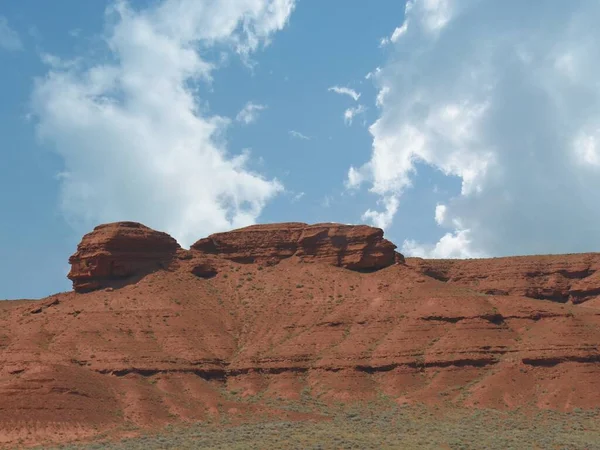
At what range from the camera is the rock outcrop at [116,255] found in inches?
3465

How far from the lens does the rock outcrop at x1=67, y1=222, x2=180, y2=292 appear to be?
8800 centimetres

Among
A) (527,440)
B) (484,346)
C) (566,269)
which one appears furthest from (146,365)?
(566,269)

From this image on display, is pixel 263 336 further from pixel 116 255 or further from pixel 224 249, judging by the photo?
pixel 116 255

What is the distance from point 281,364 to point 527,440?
24641 mm

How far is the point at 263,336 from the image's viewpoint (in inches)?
3066

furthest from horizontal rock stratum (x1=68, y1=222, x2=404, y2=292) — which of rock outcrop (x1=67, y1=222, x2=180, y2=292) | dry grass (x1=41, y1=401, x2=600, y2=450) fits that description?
dry grass (x1=41, y1=401, x2=600, y2=450)

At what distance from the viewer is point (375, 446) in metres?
48.9

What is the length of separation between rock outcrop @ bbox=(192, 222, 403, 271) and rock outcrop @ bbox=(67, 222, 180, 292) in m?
5.76

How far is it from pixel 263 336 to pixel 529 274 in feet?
123

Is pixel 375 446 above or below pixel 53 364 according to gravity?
below

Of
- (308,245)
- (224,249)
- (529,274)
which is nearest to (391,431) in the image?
(308,245)

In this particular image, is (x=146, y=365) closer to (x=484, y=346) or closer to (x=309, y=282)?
(x=309, y=282)

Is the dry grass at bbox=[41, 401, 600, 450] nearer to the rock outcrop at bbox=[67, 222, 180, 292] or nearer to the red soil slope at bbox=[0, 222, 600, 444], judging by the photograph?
the red soil slope at bbox=[0, 222, 600, 444]

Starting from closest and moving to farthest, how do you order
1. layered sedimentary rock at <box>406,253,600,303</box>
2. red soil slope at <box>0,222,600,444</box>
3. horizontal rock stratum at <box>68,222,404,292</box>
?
1. red soil slope at <box>0,222,600,444</box>
2. horizontal rock stratum at <box>68,222,404,292</box>
3. layered sedimentary rock at <box>406,253,600,303</box>
